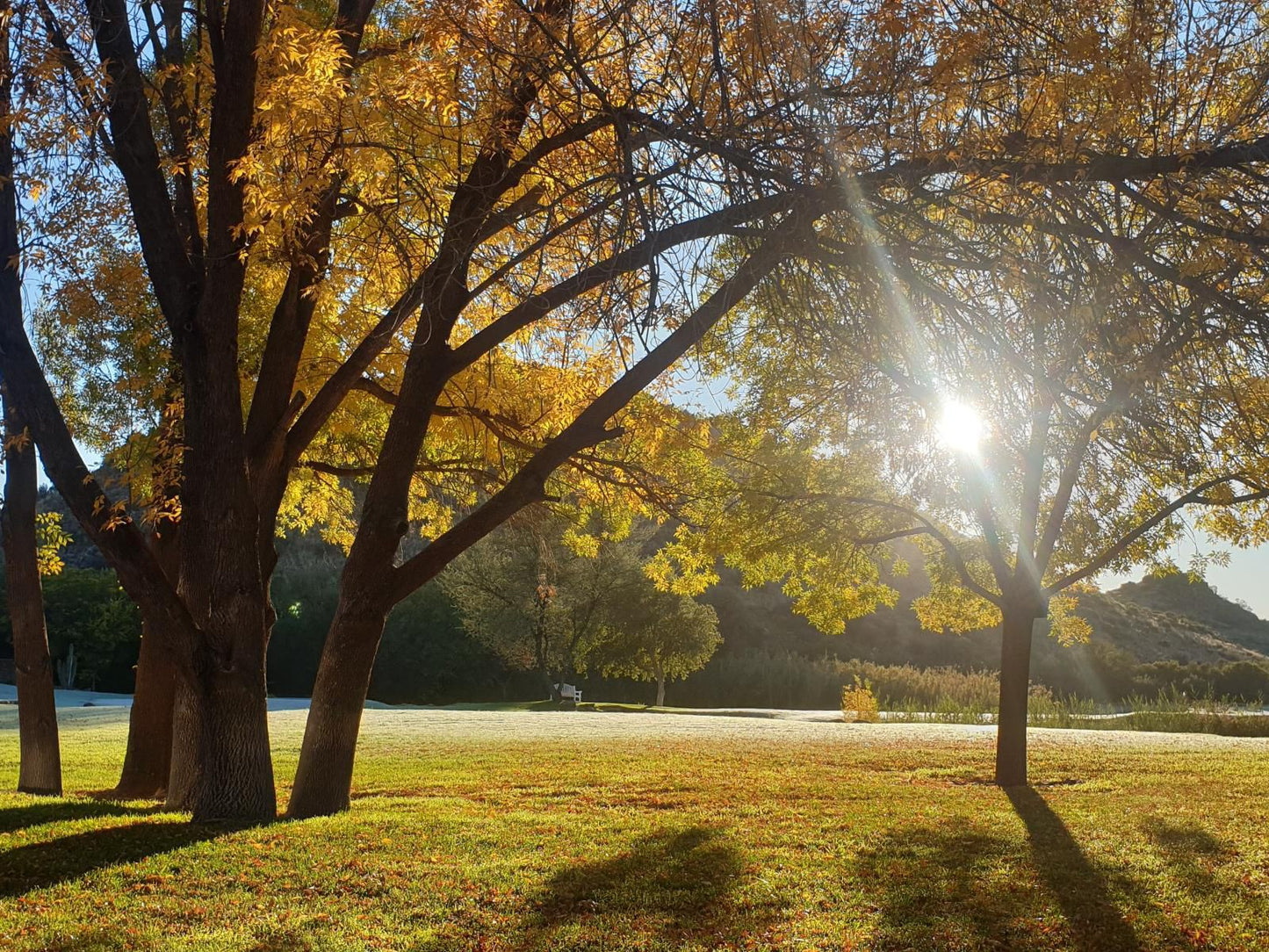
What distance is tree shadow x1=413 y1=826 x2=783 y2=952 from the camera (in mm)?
4750

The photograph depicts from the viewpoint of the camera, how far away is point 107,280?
1002 cm

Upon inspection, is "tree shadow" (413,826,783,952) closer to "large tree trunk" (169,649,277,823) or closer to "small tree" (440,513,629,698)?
"large tree trunk" (169,649,277,823)

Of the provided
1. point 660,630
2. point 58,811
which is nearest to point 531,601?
point 660,630

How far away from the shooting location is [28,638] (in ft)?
32.7

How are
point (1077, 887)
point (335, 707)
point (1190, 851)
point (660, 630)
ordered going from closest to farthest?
point (1077, 887), point (1190, 851), point (335, 707), point (660, 630)

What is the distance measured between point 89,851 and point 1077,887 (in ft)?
19.7

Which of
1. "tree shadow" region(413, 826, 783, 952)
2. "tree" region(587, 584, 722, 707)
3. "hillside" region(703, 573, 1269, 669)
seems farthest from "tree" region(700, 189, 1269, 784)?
"hillside" region(703, 573, 1269, 669)

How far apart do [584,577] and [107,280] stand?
2435 centimetres

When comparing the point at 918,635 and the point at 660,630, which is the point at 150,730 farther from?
the point at 918,635

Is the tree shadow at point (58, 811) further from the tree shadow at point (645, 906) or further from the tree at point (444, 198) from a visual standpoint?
the tree shadow at point (645, 906)

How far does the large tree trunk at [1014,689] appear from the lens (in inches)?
431

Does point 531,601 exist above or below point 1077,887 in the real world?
above

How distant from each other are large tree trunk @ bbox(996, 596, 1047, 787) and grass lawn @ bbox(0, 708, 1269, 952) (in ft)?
1.76

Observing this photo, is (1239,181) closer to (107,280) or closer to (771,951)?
(771,951)
